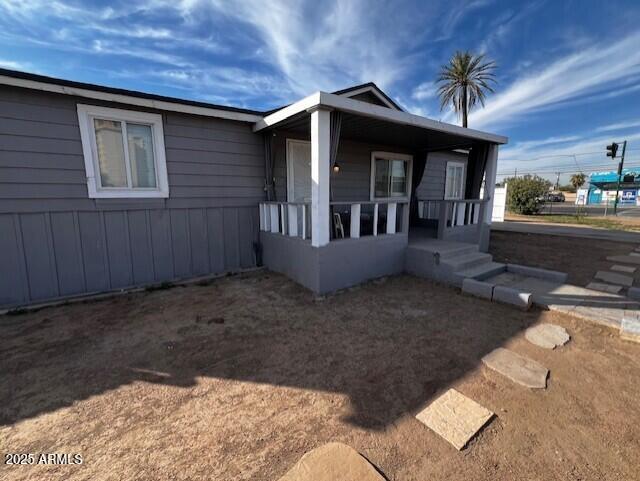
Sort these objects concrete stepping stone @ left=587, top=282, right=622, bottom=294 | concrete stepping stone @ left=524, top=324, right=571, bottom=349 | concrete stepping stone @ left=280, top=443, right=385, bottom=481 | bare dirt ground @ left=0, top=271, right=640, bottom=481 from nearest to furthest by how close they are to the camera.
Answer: concrete stepping stone @ left=280, top=443, right=385, bottom=481, bare dirt ground @ left=0, top=271, right=640, bottom=481, concrete stepping stone @ left=524, top=324, right=571, bottom=349, concrete stepping stone @ left=587, top=282, right=622, bottom=294

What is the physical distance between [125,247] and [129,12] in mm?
3958

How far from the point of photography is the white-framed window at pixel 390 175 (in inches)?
288

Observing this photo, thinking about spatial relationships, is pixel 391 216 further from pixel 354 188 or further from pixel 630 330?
pixel 630 330

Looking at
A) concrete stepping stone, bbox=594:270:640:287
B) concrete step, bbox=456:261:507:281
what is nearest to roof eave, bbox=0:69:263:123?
concrete step, bbox=456:261:507:281

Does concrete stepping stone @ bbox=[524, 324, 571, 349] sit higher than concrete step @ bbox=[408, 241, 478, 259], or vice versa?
concrete step @ bbox=[408, 241, 478, 259]

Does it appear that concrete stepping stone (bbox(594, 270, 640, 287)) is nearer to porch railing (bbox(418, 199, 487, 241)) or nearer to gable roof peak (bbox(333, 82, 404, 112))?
porch railing (bbox(418, 199, 487, 241))

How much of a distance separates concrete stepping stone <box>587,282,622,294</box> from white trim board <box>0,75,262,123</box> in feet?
21.0

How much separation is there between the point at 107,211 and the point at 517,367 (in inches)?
222

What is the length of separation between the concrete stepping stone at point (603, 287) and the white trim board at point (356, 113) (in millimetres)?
3362

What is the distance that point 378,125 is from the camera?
5117 millimetres

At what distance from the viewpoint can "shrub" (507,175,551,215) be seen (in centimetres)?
1841

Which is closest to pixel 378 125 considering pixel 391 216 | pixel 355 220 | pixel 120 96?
pixel 391 216

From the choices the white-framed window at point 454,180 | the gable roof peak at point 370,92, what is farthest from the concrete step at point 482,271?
the white-framed window at point 454,180

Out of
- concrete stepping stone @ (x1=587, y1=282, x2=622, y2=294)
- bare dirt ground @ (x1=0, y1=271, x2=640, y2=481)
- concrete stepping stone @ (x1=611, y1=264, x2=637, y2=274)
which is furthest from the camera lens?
concrete stepping stone @ (x1=611, y1=264, x2=637, y2=274)
